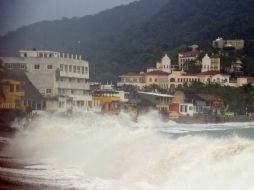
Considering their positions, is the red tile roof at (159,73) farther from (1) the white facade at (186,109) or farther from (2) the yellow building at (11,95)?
(2) the yellow building at (11,95)

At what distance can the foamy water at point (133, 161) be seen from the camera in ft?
27.8

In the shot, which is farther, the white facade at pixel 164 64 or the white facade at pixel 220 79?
the white facade at pixel 164 64

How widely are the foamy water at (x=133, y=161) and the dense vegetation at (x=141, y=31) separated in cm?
2086

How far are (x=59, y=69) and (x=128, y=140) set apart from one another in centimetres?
1304

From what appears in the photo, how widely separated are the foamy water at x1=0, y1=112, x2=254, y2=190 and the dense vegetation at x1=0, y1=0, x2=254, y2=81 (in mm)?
20861

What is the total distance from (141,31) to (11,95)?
152 ft

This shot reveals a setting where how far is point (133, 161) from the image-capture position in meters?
11.1

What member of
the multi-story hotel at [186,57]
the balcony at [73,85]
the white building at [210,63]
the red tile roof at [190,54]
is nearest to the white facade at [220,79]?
the white building at [210,63]

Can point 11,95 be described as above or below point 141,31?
below

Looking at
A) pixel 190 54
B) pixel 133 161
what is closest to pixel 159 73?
pixel 190 54

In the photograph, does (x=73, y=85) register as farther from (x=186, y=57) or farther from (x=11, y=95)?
(x=186, y=57)

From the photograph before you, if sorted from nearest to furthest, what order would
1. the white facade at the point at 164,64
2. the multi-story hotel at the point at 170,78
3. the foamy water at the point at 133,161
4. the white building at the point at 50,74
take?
the foamy water at the point at 133,161 < the white building at the point at 50,74 < the multi-story hotel at the point at 170,78 < the white facade at the point at 164,64

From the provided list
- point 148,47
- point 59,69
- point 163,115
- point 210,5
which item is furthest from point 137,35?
point 59,69

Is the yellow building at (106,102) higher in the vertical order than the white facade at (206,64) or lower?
lower
